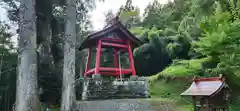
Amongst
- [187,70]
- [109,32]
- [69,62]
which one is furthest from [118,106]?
[187,70]

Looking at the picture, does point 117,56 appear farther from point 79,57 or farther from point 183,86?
point 183,86

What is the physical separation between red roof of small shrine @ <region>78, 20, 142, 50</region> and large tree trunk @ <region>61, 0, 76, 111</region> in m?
2.86

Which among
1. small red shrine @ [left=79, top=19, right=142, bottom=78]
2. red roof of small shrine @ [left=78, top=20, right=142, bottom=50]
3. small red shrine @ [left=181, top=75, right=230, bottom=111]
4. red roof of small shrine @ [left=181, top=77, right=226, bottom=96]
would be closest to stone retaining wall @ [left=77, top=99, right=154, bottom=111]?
red roof of small shrine @ [left=181, top=77, right=226, bottom=96]

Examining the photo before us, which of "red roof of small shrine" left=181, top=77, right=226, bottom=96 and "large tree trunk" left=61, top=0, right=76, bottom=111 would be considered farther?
"large tree trunk" left=61, top=0, right=76, bottom=111

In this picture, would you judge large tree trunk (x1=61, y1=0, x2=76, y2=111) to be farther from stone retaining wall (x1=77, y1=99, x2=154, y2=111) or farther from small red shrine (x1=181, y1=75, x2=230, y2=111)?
small red shrine (x1=181, y1=75, x2=230, y2=111)

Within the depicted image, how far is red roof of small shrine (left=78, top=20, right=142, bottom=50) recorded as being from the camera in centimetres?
1143

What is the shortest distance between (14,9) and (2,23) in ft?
3.04

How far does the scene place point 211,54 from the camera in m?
10.3

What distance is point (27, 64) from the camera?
7.47 meters

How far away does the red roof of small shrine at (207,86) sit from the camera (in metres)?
6.30

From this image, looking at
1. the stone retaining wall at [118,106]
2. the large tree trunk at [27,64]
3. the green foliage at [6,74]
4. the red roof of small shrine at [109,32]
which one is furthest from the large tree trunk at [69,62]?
the red roof of small shrine at [109,32]

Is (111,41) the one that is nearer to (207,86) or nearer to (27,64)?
(27,64)

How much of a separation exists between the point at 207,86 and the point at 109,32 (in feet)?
20.7

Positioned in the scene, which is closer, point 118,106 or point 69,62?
point 69,62
